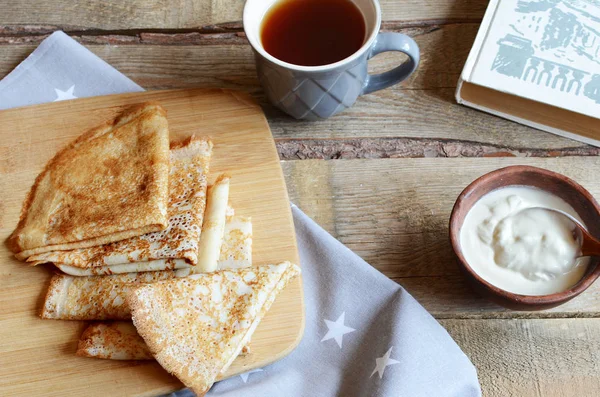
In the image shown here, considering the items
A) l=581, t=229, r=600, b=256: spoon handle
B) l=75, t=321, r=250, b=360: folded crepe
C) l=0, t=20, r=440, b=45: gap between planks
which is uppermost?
l=0, t=20, r=440, b=45: gap between planks

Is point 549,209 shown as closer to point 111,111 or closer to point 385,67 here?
point 385,67

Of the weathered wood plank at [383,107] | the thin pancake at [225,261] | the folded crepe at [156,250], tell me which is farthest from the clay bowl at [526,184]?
the folded crepe at [156,250]

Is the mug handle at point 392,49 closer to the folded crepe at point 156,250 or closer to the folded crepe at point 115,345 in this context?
the folded crepe at point 156,250

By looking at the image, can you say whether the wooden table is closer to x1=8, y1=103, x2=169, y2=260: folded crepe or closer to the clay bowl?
the clay bowl

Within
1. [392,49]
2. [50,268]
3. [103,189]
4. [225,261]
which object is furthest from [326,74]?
[50,268]

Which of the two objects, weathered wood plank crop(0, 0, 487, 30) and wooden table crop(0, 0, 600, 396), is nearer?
wooden table crop(0, 0, 600, 396)

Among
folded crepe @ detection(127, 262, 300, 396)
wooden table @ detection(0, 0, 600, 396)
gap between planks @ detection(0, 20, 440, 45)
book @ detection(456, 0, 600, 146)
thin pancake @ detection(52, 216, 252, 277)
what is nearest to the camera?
folded crepe @ detection(127, 262, 300, 396)

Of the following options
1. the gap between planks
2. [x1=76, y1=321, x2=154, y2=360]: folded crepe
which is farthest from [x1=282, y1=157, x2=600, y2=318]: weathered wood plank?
[x1=76, y1=321, x2=154, y2=360]: folded crepe
